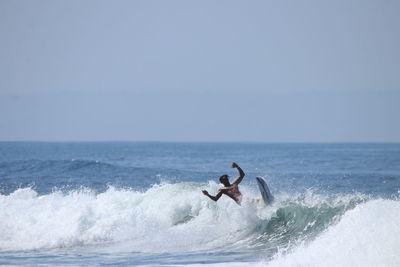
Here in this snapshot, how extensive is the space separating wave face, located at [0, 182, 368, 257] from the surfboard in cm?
20

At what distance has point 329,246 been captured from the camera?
14.4 metres

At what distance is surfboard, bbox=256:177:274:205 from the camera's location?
1927cm

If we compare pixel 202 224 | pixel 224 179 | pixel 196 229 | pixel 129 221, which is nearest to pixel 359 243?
pixel 224 179

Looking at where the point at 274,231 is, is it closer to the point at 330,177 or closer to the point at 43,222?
the point at 43,222

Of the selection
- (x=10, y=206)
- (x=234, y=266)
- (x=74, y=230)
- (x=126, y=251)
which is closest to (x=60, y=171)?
(x=10, y=206)

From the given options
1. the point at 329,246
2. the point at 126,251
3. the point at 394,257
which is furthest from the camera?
the point at 126,251

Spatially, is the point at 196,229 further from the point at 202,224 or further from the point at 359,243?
the point at 359,243

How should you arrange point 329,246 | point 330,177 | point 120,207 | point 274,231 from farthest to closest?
point 330,177 < point 120,207 < point 274,231 < point 329,246

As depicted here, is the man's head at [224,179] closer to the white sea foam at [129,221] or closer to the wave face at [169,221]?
the wave face at [169,221]

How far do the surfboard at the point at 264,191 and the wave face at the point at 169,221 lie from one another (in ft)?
0.67

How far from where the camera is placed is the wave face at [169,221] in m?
18.1

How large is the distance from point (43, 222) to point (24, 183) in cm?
1189

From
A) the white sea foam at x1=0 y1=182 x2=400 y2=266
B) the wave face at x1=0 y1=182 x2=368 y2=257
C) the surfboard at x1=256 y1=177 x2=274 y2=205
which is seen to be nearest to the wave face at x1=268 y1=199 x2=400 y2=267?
the white sea foam at x1=0 y1=182 x2=400 y2=266

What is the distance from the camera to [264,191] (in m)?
19.3
